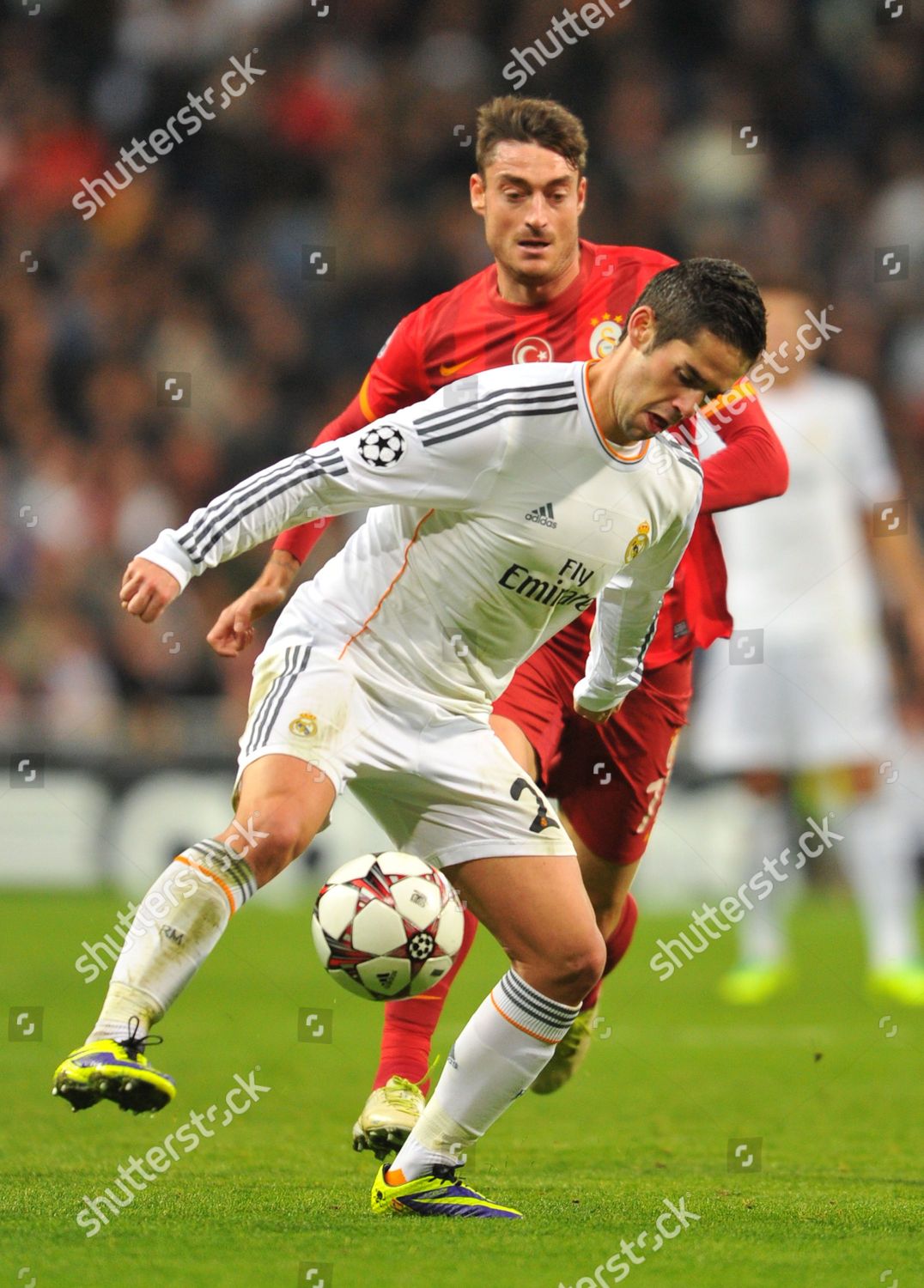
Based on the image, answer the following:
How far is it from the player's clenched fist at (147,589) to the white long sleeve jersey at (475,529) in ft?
0.10

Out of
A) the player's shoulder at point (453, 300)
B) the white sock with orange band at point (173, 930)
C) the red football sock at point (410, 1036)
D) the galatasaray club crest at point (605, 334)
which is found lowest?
the red football sock at point (410, 1036)

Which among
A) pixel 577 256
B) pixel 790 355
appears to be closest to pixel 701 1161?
pixel 577 256

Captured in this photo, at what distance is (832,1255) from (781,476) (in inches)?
79.2

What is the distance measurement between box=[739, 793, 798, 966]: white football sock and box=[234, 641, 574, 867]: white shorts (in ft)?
14.6

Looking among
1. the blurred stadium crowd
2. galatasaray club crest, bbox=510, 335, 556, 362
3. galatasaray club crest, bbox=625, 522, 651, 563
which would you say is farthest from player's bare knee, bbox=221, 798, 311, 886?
the blurred stadium crowd

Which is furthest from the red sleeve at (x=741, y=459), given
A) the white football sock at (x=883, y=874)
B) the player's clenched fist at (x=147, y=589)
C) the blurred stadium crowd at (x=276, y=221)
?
the blurred stadium crowd at (x=276, y=221)

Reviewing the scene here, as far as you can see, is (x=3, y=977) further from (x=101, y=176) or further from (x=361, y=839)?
(x=101, y=176)

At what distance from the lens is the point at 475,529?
13.3ft

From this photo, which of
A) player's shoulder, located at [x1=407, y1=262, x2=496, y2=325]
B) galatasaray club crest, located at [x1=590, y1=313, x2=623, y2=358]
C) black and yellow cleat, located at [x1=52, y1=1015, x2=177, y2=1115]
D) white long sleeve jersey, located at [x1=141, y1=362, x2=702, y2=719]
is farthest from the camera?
player's shoulder, located at [x1=407, y1=262, x2=496, y2=325]

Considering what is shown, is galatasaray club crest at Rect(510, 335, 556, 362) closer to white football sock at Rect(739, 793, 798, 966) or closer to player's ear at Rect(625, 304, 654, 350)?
player's ear at Rect(625, 304, 654, 350)

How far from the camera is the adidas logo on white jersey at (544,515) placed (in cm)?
397

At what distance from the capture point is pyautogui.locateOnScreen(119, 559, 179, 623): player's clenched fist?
11.7 ft

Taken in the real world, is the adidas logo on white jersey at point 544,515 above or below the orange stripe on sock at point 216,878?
above

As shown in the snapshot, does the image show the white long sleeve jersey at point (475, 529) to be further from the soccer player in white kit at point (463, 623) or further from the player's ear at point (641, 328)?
the player's ear at point (641, 328)
